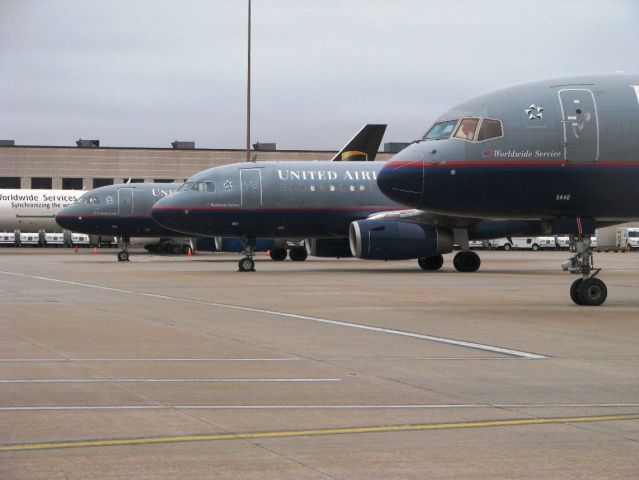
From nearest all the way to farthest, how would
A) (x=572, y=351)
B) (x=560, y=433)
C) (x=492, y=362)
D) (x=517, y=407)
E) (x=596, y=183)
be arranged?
(x=560, y=433) < (x=517, y=407) < (x=492, y=362) < (x=572, y=351) < (x=596, y=183)

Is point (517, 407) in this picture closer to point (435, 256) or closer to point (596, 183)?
point (596, 183)

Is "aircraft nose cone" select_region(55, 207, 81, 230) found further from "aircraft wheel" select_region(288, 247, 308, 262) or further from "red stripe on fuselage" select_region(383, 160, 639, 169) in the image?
"red stripe on fuselage" select_region(383, 160, 639, 169)

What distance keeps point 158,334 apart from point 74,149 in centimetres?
10096

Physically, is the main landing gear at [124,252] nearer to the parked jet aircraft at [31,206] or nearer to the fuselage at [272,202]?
the fuselage at [272,202]

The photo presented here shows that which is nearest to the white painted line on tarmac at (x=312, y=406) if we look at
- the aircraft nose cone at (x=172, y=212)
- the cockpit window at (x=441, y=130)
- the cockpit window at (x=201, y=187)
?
the cockpit window at (x=441, y=130)

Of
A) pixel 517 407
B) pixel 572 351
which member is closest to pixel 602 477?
pixel 517 407

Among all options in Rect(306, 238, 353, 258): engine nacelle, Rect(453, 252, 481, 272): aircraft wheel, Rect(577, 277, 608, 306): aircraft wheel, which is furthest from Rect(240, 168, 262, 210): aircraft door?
Rect(577, 277, 608, 306): aircraft wheel

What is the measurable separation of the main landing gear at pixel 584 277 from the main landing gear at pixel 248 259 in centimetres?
2150

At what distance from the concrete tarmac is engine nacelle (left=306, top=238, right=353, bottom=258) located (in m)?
22.1

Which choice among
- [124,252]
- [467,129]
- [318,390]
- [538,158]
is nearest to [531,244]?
[124,252]

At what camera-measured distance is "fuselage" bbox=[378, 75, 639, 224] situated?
23.4 m

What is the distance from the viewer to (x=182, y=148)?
11950cm

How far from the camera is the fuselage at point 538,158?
23.4 m

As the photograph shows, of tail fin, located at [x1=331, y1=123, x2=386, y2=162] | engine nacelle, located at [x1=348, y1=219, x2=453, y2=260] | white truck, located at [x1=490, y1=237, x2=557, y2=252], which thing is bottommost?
white truck, located at [x1=490, y1=237, x2=557, y2=252]
